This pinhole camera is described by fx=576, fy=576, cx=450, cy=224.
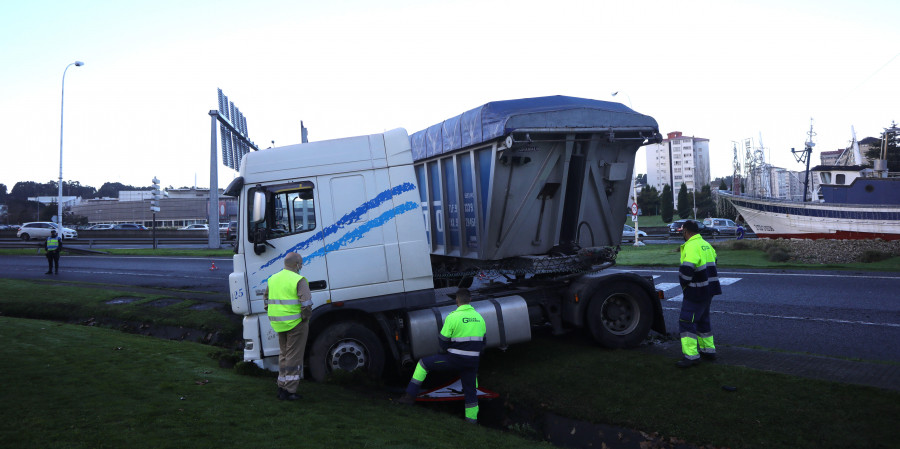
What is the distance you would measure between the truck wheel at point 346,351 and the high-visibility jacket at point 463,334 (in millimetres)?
1155

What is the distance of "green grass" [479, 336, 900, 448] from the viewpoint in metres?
5.05

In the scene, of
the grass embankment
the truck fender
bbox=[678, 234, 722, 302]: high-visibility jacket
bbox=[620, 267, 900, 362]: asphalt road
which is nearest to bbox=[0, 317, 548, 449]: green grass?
the grass embankment

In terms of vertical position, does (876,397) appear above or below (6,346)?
below

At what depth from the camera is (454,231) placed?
9.11m

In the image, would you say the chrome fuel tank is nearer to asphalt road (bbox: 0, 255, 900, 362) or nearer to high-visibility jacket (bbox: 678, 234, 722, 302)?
high-visibility jacket (bbox: 678, 234, 722, 302)

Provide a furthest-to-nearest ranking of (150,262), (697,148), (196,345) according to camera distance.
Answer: (697,148) → (150,262) → (196,345)

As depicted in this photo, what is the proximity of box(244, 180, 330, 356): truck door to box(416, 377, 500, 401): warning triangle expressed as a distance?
5.48 feet

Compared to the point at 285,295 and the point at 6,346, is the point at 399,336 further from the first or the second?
the point at 6,346

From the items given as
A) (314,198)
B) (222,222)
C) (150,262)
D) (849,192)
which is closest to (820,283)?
(314,198)

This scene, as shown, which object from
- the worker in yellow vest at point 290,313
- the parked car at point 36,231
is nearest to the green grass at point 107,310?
the worker in yellow vest at point 290,313

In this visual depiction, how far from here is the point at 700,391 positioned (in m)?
6.14

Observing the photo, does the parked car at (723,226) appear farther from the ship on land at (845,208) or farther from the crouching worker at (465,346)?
the crouching worker at (465,346)

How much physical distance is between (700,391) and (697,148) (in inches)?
6502

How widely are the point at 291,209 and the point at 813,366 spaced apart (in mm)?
6497
